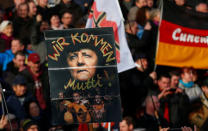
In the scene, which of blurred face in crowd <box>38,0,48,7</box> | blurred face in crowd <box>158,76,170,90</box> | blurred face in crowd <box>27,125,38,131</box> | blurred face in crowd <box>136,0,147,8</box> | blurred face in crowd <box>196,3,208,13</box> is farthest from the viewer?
blurred face in crowd <box>196,3,208,13</box>

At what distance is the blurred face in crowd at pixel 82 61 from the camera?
5941 millimetres

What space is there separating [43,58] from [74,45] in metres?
3.18

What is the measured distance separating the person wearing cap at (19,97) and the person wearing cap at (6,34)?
2.83 feet

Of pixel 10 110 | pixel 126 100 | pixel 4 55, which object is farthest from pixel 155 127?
pixel 4 55

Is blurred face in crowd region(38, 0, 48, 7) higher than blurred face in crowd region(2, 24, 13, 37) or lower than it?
higher

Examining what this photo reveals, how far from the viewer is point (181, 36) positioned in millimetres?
8703

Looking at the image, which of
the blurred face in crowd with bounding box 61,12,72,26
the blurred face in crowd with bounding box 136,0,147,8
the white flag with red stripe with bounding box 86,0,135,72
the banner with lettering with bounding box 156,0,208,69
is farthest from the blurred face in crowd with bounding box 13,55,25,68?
the blurred face in crowd with bounding box 136,0,147,8

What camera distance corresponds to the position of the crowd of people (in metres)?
8.00

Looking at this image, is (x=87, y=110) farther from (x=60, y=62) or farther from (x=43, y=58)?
(x=43, y=58)

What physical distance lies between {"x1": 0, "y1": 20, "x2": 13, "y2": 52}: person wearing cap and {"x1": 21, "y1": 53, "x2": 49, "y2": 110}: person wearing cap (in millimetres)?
595

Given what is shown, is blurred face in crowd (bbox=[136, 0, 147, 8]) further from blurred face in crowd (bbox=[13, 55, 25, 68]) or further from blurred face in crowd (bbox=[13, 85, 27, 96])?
blurred face in crowd (bbox=[13, 85, 27, 96])

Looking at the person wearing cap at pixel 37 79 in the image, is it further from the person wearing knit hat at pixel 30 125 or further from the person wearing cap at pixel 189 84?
the person wearing cap at pixel 189 84

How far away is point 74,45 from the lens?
5938mm

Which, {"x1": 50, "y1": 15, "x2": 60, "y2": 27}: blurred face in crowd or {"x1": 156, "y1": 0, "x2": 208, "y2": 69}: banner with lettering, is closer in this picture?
{"x1": 156, "y1": 0, "x2": 208, "y2": 69}: banner with lettering
